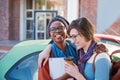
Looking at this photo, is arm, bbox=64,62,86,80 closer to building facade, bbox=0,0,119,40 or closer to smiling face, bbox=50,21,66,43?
smiling face, bbox=50,21,66,43

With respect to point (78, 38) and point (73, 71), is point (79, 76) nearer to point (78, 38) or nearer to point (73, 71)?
point (73, 71)

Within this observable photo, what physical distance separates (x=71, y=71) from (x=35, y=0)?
20122mm

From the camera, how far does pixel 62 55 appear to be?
8.21ft

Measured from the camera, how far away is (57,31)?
2484mm

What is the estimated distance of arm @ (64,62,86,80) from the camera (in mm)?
2219

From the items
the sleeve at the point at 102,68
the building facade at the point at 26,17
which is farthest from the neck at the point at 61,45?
the building facade at the point at 26,17

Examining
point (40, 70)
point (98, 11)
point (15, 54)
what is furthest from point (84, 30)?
point (98, 11)

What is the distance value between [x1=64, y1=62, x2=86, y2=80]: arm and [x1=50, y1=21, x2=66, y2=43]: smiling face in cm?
30

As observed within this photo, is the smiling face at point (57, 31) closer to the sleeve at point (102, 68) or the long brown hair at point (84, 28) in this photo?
the long brown hair at point (84, 28)

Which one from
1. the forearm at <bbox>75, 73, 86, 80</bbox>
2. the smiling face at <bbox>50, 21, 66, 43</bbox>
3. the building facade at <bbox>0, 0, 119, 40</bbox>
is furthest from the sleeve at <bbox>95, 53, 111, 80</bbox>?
the building facade at <bbox>0, 0, 119, 40</bbox>

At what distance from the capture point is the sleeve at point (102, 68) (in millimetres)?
2090

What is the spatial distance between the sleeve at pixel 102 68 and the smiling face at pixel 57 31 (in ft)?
1.61

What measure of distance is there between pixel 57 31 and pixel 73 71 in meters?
Result: 0.40

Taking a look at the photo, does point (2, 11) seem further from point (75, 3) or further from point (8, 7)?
point (75, 3)
